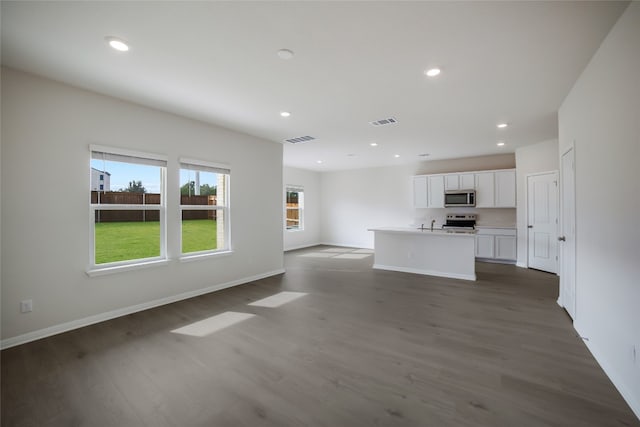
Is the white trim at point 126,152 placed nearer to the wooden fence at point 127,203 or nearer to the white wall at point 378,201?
the wooden fence at point 127,203

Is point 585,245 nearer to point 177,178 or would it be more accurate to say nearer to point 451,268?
point 451,268

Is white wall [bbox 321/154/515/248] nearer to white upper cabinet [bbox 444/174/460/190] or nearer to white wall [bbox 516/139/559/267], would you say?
white upper cabinet [bbox 444/174/460/190]

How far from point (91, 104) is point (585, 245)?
5659 mm

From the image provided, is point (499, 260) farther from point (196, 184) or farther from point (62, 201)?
point (62, 201)

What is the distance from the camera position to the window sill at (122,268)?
3.35m

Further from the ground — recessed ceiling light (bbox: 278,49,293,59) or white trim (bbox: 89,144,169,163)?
recessed ceiling light (bbox: 278,49,293,59)

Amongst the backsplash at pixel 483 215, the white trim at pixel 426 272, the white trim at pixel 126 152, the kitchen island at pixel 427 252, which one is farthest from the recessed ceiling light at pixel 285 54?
the backsplash at pixel 483 215

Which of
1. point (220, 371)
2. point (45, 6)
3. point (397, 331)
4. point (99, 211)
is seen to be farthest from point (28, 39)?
point (397, 331)

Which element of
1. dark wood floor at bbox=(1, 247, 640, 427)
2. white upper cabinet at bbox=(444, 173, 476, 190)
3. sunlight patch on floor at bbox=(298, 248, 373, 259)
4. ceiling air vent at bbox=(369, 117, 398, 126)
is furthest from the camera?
sunlight patch on floor at bbox=(298, 248, 373, 259)

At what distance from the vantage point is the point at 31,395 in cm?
206

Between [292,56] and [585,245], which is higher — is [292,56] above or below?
above

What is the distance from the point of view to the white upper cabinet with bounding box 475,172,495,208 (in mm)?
7121

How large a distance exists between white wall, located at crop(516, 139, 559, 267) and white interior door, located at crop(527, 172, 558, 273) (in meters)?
0.12

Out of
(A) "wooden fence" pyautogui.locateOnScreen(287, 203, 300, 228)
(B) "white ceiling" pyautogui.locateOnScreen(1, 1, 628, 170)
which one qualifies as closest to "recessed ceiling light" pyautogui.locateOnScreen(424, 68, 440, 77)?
(B) "white ceiling" pyautogui.locateOnScreen(1, 1, 628, 170)
